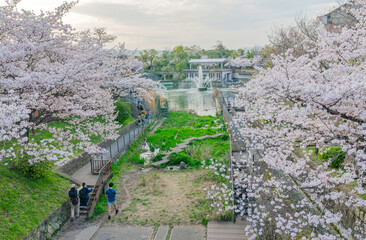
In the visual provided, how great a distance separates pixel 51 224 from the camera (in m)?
8.09

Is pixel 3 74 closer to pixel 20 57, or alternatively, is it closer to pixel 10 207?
pixel 20 57

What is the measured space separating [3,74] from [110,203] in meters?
5.83

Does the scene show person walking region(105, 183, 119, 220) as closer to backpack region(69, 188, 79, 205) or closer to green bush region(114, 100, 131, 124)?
backpack region(69, 188, 79, 205)

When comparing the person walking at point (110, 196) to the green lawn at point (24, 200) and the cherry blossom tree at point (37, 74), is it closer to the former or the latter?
the green lawn at point (24, 200)

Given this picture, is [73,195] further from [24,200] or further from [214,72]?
[214,72]

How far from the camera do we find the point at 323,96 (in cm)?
443

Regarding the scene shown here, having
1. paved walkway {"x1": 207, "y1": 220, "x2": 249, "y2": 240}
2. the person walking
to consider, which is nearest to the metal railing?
the person walking

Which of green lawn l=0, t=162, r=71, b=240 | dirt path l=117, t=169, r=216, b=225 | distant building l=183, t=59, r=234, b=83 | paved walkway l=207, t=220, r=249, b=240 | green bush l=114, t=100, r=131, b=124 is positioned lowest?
dirt path l=117, t=169, r=216, b=225

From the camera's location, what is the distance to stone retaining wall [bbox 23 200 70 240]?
24.0ft

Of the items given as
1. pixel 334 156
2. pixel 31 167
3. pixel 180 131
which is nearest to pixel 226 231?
pixel 334 156

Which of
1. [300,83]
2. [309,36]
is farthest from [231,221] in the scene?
[309,36]

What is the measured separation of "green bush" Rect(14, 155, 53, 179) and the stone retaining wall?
146 cm

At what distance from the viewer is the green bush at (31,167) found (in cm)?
919

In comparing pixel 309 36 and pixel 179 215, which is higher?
pixel 309 36
